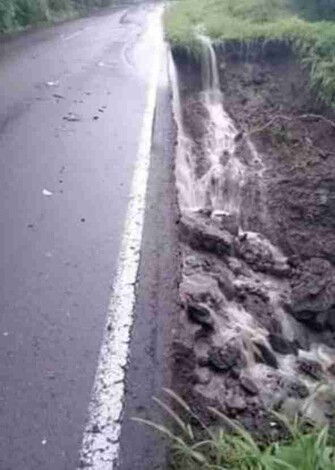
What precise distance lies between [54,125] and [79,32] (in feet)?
42.6

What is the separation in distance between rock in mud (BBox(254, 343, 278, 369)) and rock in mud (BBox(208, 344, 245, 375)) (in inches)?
15.5

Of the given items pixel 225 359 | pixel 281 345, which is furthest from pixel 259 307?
pixel 225 359

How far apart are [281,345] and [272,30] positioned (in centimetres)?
1091

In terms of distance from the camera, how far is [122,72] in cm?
1306

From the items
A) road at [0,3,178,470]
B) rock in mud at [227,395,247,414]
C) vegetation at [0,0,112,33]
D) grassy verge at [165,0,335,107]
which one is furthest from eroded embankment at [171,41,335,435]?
Result: vegetation at [0,0,112,33]

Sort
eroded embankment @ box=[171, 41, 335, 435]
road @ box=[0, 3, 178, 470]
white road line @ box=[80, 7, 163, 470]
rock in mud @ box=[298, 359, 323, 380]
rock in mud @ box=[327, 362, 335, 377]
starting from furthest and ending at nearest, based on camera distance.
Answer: rock in mud @ box=[327, 362, 335, 377] → rock in mud @ box=[298, 359, 323, 380] → eroded embankment @ box=[171, 41, 335, 435] → road @ box=[0, 3, 178, 470] → white road line @ box=[80, 7, 163, 470]

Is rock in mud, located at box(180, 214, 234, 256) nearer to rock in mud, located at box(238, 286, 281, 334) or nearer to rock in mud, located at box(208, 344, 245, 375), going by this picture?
rock in mud, located at box(238, 286, 281, 334)

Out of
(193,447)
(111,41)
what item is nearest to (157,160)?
(193,447)

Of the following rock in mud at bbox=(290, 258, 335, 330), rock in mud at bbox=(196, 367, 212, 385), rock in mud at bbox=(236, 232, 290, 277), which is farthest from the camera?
rock in mud at bbox=(236, 232, 290, 277)

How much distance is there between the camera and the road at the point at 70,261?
315 centimetres

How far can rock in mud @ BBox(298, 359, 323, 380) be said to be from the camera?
15.5 feet

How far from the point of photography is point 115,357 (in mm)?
3672

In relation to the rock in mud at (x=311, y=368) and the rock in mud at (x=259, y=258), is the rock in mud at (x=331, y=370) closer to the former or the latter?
the rock in mud at (x=311, y=368)

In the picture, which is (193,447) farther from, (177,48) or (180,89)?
(177,48)
